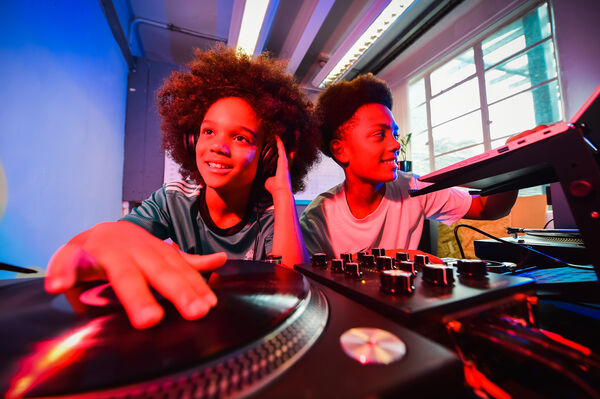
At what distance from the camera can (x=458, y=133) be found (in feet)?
11.5

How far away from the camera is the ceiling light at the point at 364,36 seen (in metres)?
2.09

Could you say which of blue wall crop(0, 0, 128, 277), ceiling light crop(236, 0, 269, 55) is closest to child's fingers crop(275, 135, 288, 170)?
blue wall crop(0, 0, 128, 277)

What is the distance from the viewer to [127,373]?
0.12 metres

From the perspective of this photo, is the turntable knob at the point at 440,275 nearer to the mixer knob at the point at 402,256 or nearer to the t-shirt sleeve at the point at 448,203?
the mixer knob at the point at 402,256

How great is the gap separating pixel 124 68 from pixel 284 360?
11.1ft

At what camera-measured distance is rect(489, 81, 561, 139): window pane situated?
8.22 ft

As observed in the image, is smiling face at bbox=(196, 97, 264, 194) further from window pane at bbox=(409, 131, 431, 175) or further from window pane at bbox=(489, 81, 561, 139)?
window pane at bbox=(409, 131, 431, 175)

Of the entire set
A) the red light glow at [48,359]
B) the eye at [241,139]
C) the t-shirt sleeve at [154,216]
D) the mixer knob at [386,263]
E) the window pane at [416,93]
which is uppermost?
the window pane at [416,93]

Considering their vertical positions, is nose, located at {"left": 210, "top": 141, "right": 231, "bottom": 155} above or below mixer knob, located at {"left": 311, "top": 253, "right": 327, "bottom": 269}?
above

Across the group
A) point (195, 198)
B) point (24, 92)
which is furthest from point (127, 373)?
point (24, 92)

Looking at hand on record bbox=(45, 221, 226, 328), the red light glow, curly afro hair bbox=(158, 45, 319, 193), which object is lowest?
A: the red light glow

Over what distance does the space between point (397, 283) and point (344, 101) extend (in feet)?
3.23

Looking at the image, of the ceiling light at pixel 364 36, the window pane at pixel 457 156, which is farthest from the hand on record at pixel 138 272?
the window pane at pixel 457 156

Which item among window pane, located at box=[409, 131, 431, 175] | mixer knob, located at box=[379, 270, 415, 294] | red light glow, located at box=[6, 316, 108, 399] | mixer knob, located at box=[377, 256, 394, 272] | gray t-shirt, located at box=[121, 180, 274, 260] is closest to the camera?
red light glow, located at box=[6, 316, 108, 399]
